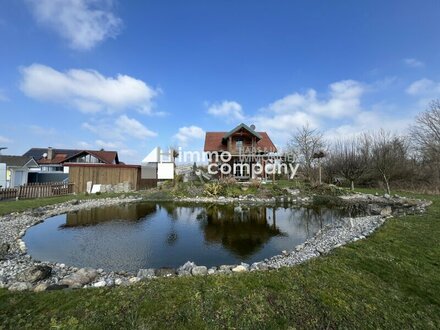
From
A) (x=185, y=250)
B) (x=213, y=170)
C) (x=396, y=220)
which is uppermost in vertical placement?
(x=213, y=170)

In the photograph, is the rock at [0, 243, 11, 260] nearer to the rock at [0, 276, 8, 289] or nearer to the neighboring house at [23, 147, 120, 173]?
the rock at [0, 276, 8, 289]

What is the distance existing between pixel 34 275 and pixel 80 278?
965 millimetres

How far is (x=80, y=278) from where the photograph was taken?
4.89 metres

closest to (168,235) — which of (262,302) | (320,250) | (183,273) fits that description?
(183,273)

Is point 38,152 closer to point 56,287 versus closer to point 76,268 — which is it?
point 76,268

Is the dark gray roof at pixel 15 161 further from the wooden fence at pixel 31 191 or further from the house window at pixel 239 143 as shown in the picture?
the house window at pixel 239 143

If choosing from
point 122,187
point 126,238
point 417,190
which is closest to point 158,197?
point 122,187

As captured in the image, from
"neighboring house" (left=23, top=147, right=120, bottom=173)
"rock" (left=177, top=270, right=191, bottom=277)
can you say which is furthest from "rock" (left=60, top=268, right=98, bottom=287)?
"neighboring house" (left=23, top=147, right=120, bottom=173)

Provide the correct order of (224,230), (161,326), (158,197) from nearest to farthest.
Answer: (161,326) → (224,230) → (158,197)

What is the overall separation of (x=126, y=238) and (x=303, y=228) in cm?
731

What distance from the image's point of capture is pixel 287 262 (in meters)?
5.76

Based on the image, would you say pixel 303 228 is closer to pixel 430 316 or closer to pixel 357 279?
pixel 357 279

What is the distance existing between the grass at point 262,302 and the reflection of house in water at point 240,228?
2.98 meters

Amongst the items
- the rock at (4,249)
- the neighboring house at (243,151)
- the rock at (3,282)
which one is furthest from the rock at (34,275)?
the neighboring house at (243,151)
